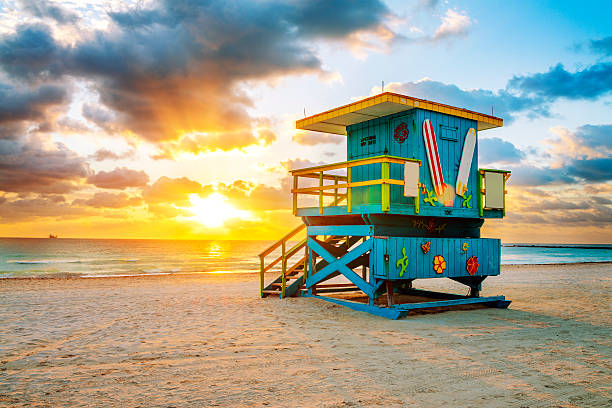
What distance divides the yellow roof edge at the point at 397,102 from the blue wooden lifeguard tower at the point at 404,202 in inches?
1.0

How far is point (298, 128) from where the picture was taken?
12.8 meters

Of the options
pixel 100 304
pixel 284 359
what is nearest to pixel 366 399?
pixel 284 359

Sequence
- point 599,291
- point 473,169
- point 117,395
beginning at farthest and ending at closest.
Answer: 1. point 599,291
2. point 473,169
3. point 117,395

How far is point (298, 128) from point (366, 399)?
30.0 ft

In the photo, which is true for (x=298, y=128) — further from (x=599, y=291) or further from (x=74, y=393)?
(x=599, y=291)

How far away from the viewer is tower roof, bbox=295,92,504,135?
10219 millimetres

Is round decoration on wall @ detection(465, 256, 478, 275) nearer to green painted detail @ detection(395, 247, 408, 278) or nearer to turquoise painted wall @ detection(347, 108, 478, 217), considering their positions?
turquoise painted wall @ detection(347, 108, 478, 217)

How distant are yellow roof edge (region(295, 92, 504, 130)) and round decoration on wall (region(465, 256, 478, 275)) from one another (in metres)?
3.71

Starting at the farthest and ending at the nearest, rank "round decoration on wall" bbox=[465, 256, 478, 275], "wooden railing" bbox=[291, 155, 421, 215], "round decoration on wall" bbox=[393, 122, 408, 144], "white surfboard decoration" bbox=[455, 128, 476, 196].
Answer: "white surfboard decoration" bbox=[455, 128, 476, 196], "round decoration on wall" bbox=[465, 256, 478, 275], "round decoration on wall" bbox=[393, 122, 408, 144], "wooden railing" bbox=[291, 155, 421, 215]

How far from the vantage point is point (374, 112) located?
11.1 meters

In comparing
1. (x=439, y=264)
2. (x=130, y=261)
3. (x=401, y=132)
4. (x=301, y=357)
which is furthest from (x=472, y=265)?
(x=130, y=261)

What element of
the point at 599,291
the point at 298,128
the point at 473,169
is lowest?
the point at 599,291

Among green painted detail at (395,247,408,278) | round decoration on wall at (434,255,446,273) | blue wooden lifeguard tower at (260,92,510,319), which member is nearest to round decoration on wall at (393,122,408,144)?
blue wooden lifeguard tower at (260,92,510,319)

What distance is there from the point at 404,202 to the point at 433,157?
4.36ft
